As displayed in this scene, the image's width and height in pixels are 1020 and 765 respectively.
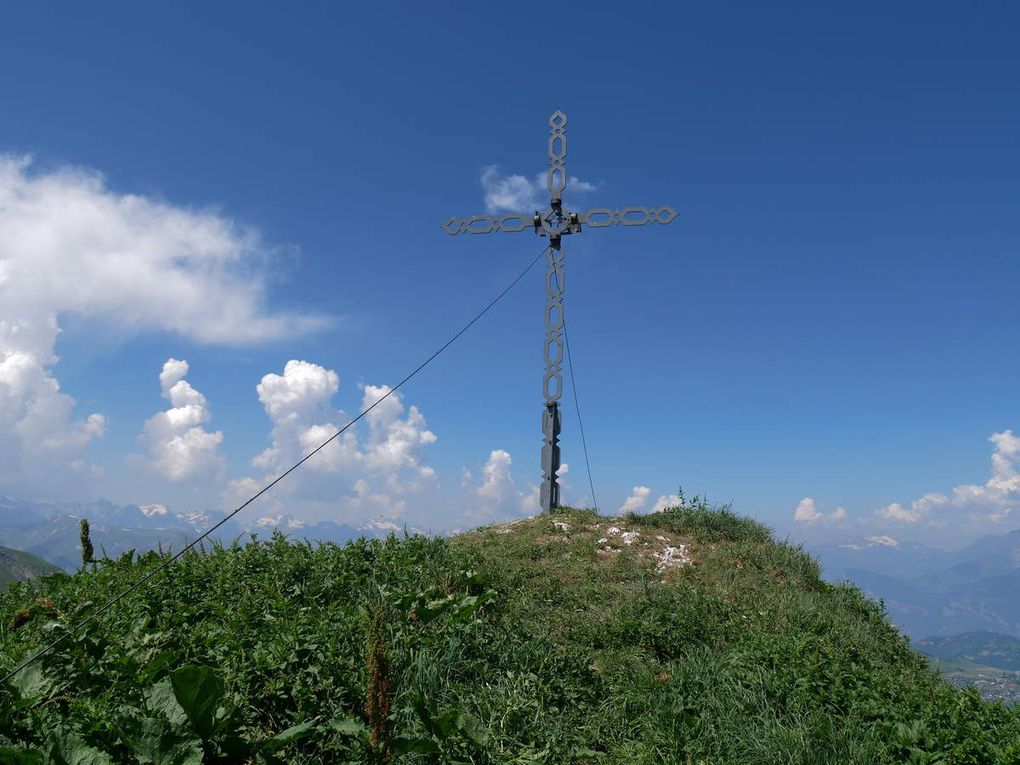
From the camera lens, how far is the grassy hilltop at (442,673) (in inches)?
140

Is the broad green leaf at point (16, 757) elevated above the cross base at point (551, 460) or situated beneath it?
situated beneath

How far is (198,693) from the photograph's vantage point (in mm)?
3355

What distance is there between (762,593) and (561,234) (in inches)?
335

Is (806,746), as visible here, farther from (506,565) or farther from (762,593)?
(506,565)

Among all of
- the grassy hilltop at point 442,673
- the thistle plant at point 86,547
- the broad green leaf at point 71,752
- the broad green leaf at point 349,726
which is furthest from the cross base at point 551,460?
the broad green leaf at point 71,752

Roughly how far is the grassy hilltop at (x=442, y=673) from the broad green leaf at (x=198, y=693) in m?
0.01

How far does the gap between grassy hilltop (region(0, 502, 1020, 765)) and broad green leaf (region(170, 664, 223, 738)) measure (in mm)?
11

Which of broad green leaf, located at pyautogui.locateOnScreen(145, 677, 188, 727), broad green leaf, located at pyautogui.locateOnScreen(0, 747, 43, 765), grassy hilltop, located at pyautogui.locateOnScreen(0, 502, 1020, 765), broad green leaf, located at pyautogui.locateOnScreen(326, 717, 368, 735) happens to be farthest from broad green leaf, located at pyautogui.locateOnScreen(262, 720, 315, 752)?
broad green leaf, located at pyautogui.locateOnScreen(0, 747, 43, 765)

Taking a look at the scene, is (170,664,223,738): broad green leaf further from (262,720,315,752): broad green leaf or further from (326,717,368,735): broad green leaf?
(326,717,368,735): broad green leaf

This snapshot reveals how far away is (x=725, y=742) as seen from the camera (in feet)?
14.5

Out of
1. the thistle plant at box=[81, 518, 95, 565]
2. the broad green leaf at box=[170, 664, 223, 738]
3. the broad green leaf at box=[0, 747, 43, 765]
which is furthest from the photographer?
the thistle plant at box=[81, 518, 95, 565]

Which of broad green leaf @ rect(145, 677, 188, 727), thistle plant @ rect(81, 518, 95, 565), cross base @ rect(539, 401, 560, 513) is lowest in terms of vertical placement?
broad green leaf @ rect(145, 677, 188, 727)

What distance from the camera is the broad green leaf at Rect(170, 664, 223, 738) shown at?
3.32 metres

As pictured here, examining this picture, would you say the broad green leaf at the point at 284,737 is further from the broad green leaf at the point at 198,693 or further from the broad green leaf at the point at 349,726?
the broad green leaf at the point at 198,693
